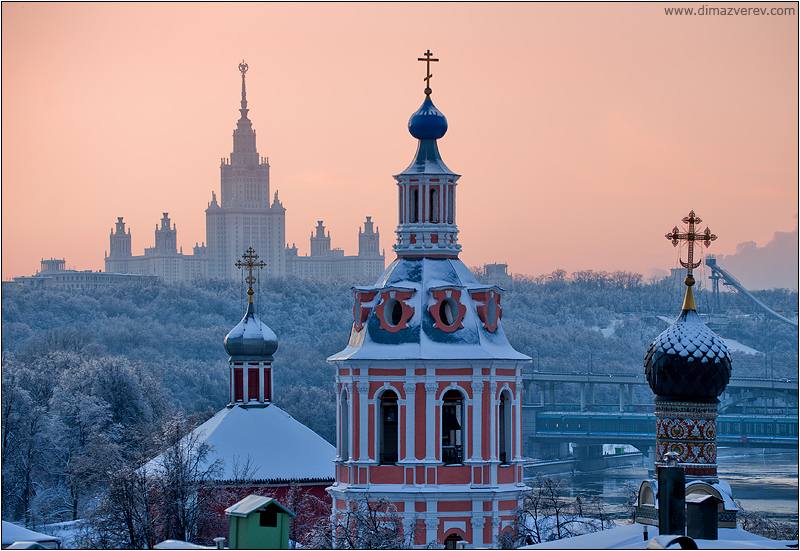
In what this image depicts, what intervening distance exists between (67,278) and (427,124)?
112 meters

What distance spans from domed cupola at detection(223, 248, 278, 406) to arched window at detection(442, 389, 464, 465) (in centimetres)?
934

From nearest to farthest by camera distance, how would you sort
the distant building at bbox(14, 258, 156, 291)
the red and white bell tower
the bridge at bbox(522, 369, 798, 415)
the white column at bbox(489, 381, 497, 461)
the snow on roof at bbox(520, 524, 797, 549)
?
the snow on roof at bbox(520, 524, 797, 549), the red and white bell tower, the white column at bbox(489, 381, 497, 461), the bridge at bbox(522, 369, 798, 415), the distant building at bbox(14, 258, 156, 291)

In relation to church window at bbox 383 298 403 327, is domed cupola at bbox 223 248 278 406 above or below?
below

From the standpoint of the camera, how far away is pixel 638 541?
84.9 ft

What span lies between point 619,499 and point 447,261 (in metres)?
43.4

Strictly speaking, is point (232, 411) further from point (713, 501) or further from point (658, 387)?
point (713, 501)

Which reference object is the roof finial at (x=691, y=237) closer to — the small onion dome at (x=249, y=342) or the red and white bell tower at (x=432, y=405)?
the red and white bell tower at (x=432, y=405)

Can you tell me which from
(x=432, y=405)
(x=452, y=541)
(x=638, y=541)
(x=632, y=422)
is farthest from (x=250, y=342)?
(x=632, y=422)

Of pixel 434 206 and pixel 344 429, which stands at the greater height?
pixel 434 206

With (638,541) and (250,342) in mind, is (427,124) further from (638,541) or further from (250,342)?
(638,541)

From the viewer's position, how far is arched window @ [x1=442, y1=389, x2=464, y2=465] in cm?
3478

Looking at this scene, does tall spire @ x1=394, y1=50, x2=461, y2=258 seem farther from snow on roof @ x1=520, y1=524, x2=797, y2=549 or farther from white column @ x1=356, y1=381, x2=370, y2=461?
snow on roof @ x1=520, y1=524, x2=797, y2=549

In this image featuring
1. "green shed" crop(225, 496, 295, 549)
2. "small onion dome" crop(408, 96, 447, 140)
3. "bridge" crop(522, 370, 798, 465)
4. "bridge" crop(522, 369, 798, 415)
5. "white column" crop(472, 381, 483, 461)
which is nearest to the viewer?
"green shed" crop(225, 496, 295, 549)

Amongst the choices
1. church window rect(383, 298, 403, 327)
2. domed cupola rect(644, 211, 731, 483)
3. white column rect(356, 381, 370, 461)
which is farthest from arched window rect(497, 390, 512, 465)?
domed cupola rect(644, 211, 731, 483)
